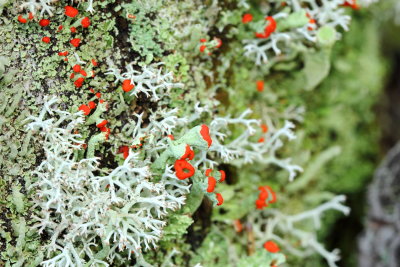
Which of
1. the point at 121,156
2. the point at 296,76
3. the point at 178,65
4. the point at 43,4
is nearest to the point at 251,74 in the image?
the point at 296,76

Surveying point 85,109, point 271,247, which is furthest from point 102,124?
point 271,247

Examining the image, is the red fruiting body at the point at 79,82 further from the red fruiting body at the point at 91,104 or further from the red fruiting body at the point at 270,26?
the red fruiting body at the point at 270,26

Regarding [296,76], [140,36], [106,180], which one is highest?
[140,36]

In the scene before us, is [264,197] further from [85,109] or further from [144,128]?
[85,109]

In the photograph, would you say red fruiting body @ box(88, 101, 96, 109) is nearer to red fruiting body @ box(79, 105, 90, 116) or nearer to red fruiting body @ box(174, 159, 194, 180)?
red fruiting body @ box(79, 105, 90, 116)

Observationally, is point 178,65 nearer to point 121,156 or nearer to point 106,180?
point 121,156

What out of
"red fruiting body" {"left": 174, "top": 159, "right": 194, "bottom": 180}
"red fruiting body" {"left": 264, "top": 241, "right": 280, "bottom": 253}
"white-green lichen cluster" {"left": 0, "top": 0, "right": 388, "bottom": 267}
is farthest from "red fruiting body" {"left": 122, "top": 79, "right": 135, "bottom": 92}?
"red fruiting body" {"left": 264, "top": 241, "right": 280, "bottom": 253}

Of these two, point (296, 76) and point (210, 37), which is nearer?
point (210, 37)

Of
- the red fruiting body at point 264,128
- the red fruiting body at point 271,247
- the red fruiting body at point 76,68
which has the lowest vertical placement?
the red fruiting body at point 271,247

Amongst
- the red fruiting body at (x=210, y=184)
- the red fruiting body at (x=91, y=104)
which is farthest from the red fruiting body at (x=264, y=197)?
the red fruiting body at (x=91, y=104)
